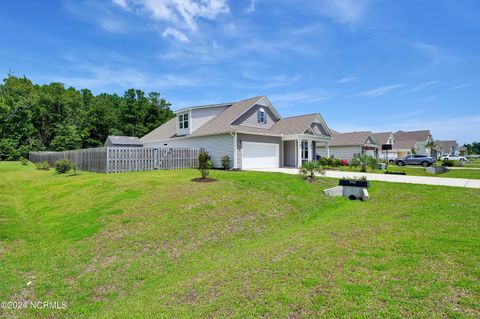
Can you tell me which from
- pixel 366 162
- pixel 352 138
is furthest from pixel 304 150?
pixel 352 138

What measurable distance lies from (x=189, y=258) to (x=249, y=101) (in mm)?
19756

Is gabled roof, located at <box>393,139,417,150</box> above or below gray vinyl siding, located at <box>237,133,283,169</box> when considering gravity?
above

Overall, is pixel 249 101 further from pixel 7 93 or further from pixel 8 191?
pixel 7 93

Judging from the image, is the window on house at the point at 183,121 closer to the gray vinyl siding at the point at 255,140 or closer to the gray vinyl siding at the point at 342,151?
the gray vinyl siding at the point at 255,140

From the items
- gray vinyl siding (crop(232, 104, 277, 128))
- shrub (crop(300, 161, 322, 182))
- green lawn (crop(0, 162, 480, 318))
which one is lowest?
green lawn (crop(0, 162, 480, 318))

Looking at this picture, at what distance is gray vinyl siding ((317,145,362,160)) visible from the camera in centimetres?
3809

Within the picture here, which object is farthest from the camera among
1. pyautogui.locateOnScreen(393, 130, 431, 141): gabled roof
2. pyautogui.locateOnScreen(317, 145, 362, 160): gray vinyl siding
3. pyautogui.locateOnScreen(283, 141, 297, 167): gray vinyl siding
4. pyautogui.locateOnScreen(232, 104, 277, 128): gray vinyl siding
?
pyautogui.locateOnScreen(393, 130, 431, 141): gabled roof

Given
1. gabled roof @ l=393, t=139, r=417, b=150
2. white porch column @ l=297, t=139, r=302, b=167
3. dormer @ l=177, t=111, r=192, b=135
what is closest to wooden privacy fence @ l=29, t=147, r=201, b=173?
dormer @ l=177, t=111, r=192, b=135

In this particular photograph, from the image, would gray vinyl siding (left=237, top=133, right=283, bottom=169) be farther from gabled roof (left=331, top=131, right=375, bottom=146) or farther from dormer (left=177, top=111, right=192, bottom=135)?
gabled roof (left=331, top=131, right=375, bottom=146)

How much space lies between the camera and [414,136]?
61.3 m

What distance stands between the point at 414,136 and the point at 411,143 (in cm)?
610

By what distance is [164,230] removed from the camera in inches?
291

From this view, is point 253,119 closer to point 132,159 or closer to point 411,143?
point 132,159

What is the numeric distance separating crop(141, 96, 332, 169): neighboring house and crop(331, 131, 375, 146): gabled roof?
40.0 feet
